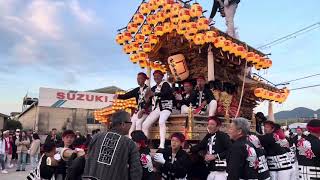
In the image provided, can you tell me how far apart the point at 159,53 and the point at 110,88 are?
114ft

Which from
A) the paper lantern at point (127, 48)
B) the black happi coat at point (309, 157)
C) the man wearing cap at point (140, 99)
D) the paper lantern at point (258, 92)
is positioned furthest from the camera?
the paper lantern at point (258, 92)

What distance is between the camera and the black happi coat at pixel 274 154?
5.68 metres

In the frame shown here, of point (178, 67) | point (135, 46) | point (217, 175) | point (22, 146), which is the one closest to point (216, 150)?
point (217, 175)

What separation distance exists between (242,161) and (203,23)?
5566mm

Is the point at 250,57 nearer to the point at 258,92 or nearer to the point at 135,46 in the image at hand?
the point at 258,92

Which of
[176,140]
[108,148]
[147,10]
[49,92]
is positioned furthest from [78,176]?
[49,92]

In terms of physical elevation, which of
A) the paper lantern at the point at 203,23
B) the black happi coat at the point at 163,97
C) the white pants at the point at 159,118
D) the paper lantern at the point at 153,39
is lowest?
the white pants at the point at 159,118

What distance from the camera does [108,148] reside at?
3502 mm

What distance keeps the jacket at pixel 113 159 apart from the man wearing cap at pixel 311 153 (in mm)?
2961

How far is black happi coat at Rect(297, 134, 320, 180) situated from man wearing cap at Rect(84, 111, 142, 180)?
295cm

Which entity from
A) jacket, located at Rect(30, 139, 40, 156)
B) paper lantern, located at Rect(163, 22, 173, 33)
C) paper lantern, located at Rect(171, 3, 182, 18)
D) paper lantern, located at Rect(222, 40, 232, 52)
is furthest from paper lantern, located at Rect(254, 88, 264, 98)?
jacket, located at Rect(30, 139, 40, 156)

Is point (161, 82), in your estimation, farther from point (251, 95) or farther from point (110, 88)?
point (110, 88)

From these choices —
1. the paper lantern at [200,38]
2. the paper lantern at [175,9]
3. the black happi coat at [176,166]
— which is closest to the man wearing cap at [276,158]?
the black happi coat at [176,166]

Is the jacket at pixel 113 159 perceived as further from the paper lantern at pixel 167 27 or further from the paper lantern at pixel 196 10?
the paper lantern at pixel 167 27
